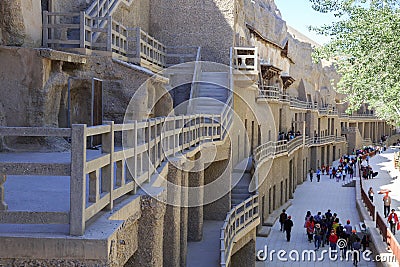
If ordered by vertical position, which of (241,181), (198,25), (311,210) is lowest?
(311,210)

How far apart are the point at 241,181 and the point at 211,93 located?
366cm

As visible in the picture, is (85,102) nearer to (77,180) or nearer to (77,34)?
(77,34)

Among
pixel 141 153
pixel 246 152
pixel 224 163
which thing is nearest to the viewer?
pixel 141 153

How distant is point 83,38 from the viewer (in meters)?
13.5

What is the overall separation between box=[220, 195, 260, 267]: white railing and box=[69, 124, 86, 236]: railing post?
7.66m

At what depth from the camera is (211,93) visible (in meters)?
22.1

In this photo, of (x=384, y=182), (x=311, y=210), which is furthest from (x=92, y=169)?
(x=384, y=182)

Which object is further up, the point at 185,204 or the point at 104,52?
the point at 104,52

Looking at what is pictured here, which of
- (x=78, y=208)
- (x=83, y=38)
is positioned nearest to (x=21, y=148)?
(x=83, y=38)

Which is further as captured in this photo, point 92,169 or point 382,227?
point 382,227

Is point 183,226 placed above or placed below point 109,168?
below

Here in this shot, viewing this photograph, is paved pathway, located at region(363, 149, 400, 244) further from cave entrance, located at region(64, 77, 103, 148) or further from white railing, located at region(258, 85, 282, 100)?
cave entrance, located at region(64, 77, 103, 148)

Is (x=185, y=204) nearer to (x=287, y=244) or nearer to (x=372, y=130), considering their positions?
(x=287, y=244)

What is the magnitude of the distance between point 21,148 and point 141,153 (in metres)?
5.03
